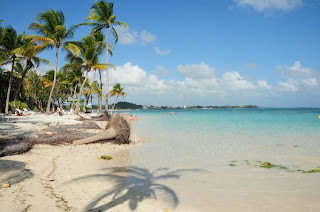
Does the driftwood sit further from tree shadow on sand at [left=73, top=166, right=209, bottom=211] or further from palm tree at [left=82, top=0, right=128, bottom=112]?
palm tree at [left=82, top=0, right=128, bottom=112]

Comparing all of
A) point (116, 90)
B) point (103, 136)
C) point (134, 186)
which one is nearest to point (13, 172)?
point (134, 186)

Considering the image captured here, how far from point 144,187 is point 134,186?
224 millimetres

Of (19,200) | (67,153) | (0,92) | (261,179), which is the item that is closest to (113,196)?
(19,200)

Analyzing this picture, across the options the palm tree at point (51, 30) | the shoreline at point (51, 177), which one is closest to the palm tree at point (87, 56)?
the palm tree at point (51, 30)

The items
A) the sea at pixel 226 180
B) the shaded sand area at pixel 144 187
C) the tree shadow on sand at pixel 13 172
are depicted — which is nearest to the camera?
the shaded sand area at pixel 144 187

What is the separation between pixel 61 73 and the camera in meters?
49.0

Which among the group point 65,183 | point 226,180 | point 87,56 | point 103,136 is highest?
point 87,56

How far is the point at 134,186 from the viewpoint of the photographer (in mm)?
4988

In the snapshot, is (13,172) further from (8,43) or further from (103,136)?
(8,43)

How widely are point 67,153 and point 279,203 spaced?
6.94 meters

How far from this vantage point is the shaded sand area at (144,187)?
3.96 metres

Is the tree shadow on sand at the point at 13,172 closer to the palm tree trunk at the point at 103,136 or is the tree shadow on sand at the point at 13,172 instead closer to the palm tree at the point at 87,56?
the palm tree trunk at the point at 103,136

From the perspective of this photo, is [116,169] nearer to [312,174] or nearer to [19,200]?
[19,200]

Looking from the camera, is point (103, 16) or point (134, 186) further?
point (103, 16)
